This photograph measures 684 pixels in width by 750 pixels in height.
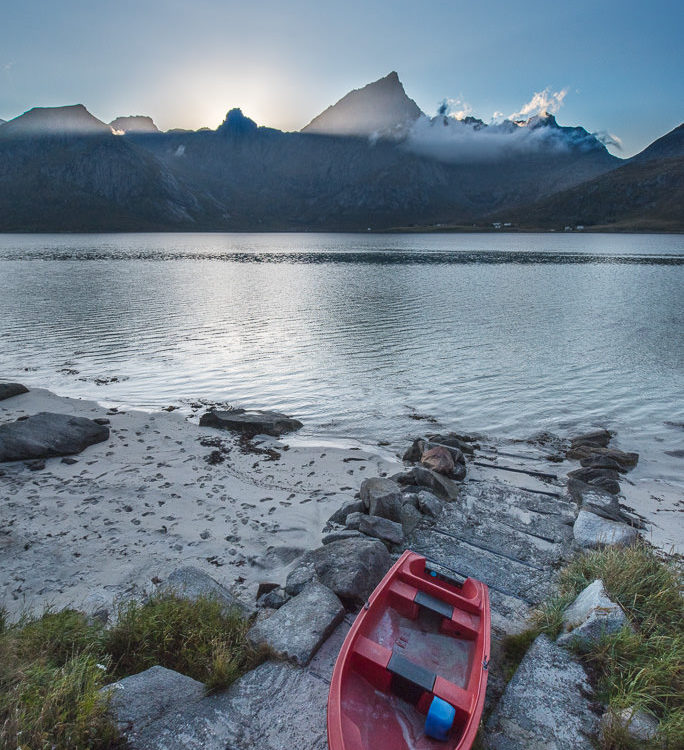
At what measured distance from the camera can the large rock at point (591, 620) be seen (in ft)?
20.4

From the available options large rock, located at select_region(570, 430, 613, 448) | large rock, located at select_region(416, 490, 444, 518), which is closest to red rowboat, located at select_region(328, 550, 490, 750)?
large rock, located at select_region(416, 490, 444, 518)

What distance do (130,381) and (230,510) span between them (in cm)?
1328

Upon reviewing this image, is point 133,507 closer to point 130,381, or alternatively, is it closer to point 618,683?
point 618,683

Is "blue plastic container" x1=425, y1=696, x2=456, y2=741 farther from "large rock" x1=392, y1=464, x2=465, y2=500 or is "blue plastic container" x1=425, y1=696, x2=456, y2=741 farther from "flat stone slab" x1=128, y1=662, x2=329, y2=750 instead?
"large rock" x1=392, y1=464, x2=465, y2=500

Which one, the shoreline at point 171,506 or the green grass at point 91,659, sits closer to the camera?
the green grass at point 91,659

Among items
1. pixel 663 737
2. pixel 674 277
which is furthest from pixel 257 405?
pixel 674 277

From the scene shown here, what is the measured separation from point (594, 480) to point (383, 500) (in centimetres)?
665

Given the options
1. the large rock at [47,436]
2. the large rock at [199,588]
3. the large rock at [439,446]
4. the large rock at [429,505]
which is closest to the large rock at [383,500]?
the large rock at [429,505]

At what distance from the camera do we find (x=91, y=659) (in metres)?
5.62

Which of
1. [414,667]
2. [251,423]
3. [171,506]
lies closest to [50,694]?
[414,667]

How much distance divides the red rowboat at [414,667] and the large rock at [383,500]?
2.00 m

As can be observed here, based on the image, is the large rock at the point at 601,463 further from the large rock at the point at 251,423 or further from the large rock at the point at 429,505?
the large rock at the point at 251,423

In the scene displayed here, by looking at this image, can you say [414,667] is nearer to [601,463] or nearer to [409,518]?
[409,518]

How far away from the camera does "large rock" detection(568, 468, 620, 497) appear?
12.1 m
